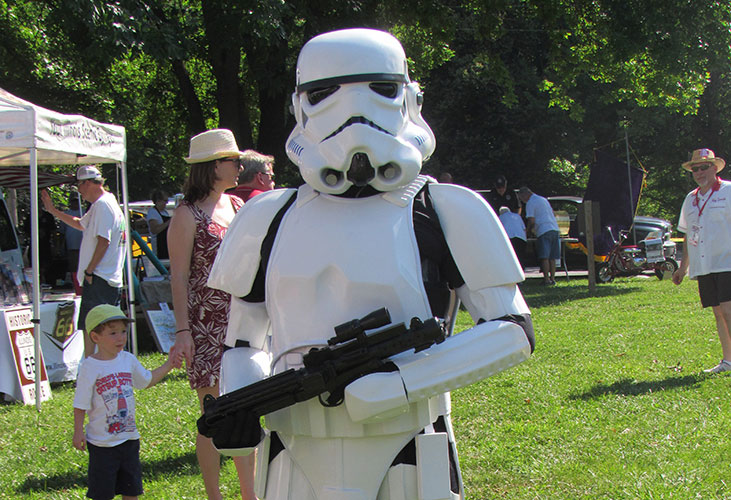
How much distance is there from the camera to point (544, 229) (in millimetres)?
14000

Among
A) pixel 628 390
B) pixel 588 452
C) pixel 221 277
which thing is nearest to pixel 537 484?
pixel 588 452

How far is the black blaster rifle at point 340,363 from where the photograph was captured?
7.13ft

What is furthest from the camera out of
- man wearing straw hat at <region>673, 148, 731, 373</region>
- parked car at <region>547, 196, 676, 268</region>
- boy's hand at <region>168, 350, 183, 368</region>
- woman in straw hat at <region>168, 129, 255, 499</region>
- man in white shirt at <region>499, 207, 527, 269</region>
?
parked car at <region>547, 196, 676, 268</region>

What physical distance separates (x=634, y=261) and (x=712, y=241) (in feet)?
28.6

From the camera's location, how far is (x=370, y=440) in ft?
7.57

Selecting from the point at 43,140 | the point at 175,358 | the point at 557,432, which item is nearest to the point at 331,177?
the point at 175,358

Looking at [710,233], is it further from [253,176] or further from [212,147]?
[212,147]

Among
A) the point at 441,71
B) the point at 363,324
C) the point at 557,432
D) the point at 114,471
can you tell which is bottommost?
the point at 557,432

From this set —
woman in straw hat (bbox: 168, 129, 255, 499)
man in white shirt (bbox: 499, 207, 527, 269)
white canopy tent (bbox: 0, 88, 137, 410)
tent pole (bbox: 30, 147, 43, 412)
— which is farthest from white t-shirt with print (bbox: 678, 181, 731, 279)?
man in white shirt (bbox: 499, 207, 527, 269)

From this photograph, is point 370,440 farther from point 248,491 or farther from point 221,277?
point 248,491

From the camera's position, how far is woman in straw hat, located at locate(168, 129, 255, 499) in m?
3.90

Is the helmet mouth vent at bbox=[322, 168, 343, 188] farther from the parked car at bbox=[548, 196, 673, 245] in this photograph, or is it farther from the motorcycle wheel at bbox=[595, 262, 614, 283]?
the parked car at bbox=[548, 196, 673, 245]

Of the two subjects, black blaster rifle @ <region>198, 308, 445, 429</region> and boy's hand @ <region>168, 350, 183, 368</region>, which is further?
boy's hand @ <region>168, 350, 183, 368</region>

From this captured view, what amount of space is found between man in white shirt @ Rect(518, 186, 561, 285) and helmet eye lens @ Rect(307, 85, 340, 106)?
1186 centimetres
